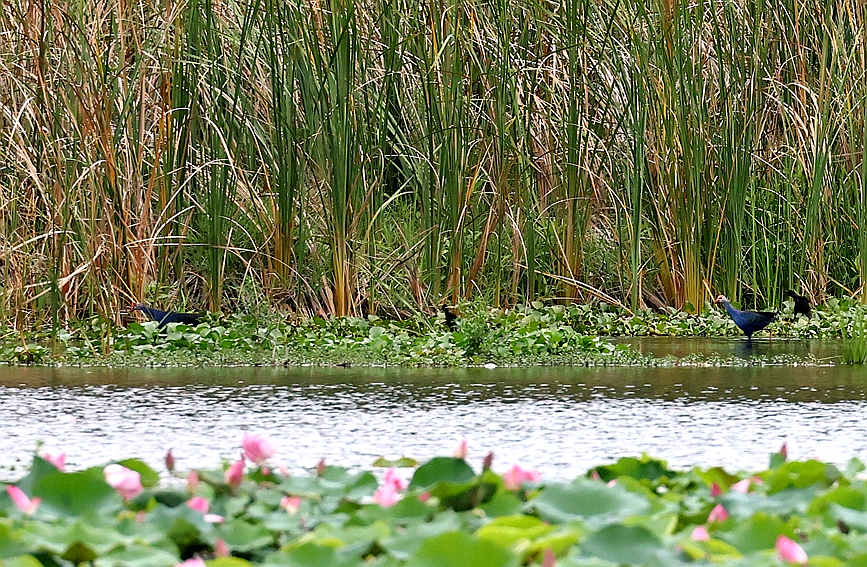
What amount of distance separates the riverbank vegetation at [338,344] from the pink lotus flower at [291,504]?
3.35 meters

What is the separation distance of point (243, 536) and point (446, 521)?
30 centimetres

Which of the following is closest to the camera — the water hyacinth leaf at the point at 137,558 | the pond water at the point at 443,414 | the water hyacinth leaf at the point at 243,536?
the water hyacinth leaf at the point at 137,558

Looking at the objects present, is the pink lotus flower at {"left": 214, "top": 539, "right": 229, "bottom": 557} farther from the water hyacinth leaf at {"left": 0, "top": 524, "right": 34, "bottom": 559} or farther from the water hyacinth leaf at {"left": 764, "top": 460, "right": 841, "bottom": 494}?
the water hyacinth leaf at {"left": 764, "top": 460, "right": 841, "bottom": 494}

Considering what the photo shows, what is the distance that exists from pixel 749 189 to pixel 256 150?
267cm

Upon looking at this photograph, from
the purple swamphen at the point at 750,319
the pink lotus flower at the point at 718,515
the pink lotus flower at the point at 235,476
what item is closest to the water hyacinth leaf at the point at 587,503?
the pink lotus flower at the point at 718,515

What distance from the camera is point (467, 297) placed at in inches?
289

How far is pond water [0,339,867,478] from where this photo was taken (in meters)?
3.79

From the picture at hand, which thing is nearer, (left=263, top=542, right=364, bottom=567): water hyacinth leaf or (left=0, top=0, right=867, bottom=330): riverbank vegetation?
(left=263, top=542, right=364, bottom=567): water hyacinth leaf

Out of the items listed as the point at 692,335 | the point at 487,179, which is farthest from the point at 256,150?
the point at 692,335

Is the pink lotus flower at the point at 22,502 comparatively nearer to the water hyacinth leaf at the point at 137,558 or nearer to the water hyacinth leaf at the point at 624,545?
the water hyacinth leaf at the point at 137,558

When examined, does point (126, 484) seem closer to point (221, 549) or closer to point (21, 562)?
point (221, 549)

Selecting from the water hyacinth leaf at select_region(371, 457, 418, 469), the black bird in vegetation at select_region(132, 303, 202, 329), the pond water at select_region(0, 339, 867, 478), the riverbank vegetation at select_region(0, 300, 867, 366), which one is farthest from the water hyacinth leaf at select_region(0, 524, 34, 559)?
the black bird in vegetation at select_region(132, 303, 202, 329)

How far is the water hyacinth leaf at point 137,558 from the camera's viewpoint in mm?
1998

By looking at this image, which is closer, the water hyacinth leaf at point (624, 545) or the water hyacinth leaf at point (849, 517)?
the water hyacinth leaf at point (624, 545)
